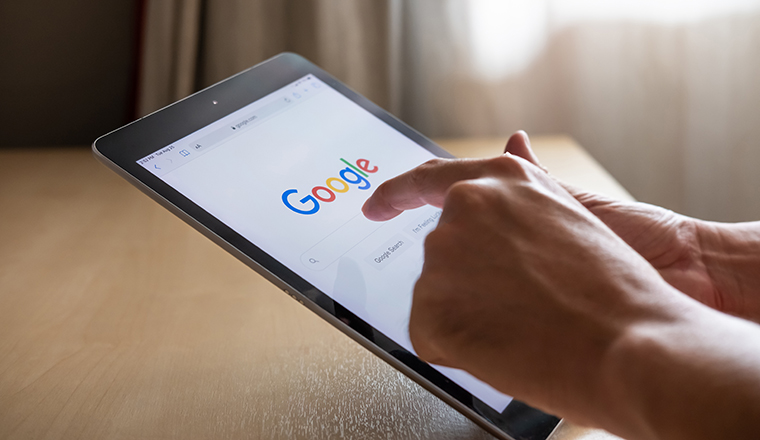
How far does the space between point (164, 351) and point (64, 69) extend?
2.81ft

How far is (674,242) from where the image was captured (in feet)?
1.75

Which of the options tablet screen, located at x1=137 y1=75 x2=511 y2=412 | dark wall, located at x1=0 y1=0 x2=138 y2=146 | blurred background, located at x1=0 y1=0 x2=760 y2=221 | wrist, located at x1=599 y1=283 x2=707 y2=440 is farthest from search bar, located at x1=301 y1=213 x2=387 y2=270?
dark wall, located at x1=0 y1=0 x2=138 y2=146

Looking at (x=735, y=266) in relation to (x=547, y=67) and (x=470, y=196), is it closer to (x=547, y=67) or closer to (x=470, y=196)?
(x=470, y=196)

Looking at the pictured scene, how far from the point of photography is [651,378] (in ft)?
0.96

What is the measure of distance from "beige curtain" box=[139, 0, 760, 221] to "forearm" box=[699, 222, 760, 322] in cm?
74

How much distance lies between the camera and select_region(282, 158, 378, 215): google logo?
0.53 meters

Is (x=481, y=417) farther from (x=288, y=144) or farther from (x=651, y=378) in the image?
(x=288, y=144)

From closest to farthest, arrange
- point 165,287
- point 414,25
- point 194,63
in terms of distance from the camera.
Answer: point 165,287 < point 194,63 < point 414,25

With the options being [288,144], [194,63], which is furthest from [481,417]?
[194,63]

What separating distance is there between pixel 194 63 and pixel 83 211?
390 millimetres

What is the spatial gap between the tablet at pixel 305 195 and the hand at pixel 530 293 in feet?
0.27

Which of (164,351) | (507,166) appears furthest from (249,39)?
(507,166)

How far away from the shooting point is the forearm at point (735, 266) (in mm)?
512

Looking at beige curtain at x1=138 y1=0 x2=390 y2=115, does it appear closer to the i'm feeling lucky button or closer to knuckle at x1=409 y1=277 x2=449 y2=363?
the i'm feeling lucky button
